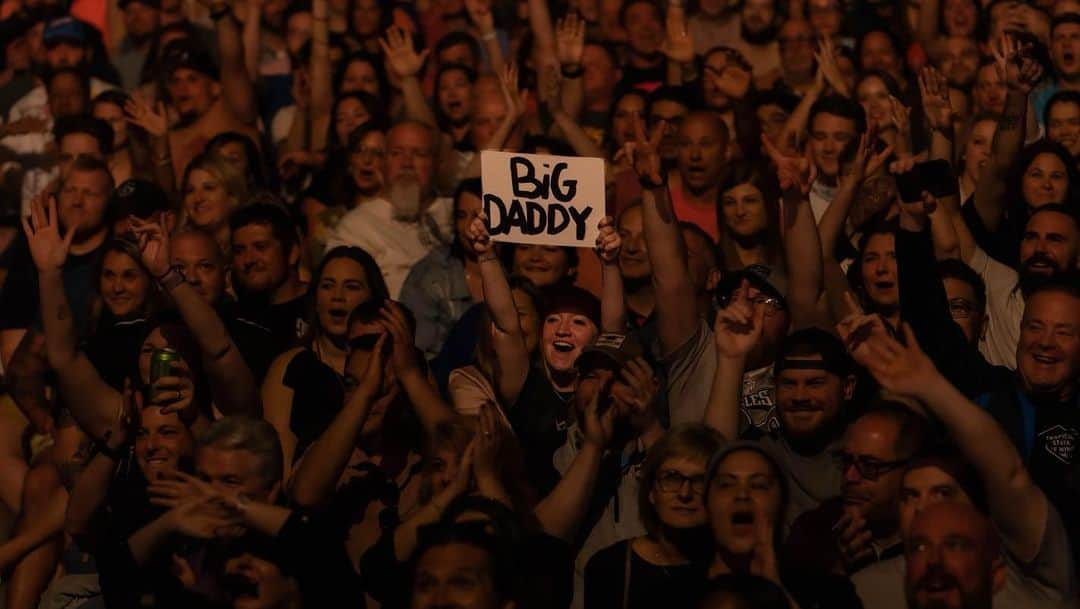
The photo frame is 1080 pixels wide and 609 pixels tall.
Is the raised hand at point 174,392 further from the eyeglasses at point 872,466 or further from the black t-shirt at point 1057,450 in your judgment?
the black t-shirt at point 1057,450

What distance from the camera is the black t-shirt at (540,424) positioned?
838 centimetres

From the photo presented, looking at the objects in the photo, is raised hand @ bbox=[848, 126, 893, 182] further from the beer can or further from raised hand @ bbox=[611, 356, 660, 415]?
Answer: the beer can

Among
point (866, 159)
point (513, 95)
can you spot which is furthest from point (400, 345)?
point (513, 95)

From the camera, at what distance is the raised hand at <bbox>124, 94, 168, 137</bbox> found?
37.5 feet

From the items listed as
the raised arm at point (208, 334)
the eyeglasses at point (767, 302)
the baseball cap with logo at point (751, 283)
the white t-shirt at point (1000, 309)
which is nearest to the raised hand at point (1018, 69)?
the white t-shirt at point (1000, 309)

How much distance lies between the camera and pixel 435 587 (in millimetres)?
6957

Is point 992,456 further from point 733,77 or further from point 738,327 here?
point 733,77

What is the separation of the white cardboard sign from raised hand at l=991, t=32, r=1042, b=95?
183cm

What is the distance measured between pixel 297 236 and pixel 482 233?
1265 millimetres

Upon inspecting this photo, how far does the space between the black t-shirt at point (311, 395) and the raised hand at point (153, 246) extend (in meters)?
0.62

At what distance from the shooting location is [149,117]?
11.5 meters

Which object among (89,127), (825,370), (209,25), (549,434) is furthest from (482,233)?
(209,25)

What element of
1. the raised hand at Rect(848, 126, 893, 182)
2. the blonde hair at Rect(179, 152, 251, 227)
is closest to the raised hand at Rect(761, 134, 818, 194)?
the raised hand at Rect(848, 126, 893, 182)

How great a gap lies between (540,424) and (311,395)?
81 centimetres
